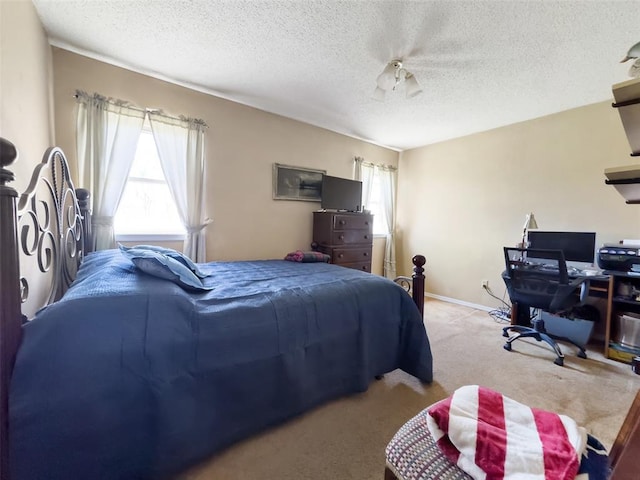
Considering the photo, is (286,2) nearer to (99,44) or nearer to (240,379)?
(99,44)

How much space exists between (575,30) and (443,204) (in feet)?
8.45

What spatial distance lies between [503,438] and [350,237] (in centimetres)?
291

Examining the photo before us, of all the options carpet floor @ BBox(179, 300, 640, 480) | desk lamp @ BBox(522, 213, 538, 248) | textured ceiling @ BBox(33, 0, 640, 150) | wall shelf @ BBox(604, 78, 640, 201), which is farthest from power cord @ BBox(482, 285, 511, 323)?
wall shelf @ BBox(604, 78, 640, 201)

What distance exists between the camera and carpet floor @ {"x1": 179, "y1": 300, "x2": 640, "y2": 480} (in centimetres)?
124

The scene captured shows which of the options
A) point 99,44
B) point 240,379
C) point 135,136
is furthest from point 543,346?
point 99,44

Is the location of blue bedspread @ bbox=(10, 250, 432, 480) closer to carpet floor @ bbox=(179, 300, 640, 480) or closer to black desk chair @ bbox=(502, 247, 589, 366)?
carpet floor @ bbox=(179, 300, 640, 480)

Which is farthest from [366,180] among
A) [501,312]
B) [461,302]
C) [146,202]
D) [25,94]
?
[25,94]

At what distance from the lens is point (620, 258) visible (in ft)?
7.68

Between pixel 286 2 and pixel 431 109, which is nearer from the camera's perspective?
pixel 286 2

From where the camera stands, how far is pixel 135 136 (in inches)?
97.3

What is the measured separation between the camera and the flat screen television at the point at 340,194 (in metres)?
3.67

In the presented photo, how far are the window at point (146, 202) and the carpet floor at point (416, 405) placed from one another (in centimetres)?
217

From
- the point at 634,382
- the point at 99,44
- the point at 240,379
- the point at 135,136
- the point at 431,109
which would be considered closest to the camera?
the point at 240,379

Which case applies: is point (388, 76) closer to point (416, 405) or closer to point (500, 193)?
point (500, 193)
